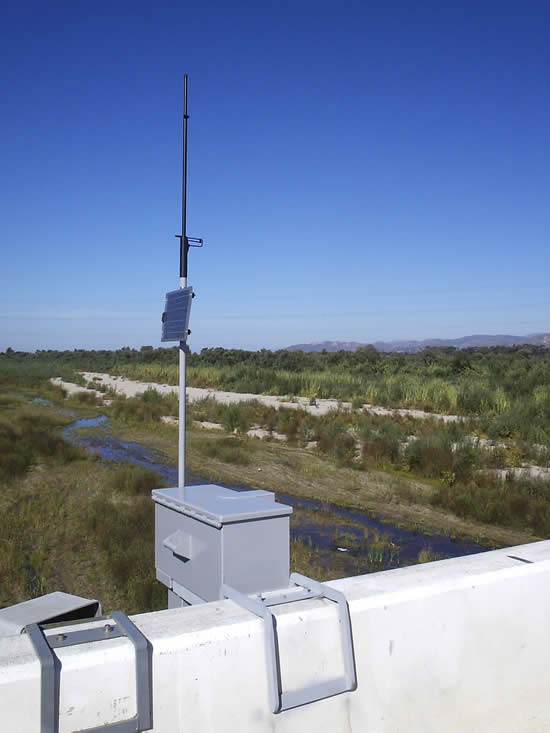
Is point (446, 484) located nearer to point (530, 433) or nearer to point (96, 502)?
point (530, 433)

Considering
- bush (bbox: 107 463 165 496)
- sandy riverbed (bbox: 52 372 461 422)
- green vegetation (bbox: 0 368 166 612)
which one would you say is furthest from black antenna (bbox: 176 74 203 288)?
sandy riverbed (bbox: 52 372 461 422)

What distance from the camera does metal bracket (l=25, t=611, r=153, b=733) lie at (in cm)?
215

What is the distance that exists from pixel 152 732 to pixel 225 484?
10767 mm

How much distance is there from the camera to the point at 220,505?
3.68 meters

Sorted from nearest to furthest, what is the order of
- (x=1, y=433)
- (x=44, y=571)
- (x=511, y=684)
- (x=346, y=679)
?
(x=346, y=679) → (x=511, y=684) → (x=44, y=571) → (x=1, y=433)

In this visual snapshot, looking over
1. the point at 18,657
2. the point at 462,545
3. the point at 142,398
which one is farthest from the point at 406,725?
the point at 142,398

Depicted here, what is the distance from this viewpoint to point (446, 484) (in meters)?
13.5

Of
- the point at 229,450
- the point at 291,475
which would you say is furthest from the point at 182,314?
the point at 229,450

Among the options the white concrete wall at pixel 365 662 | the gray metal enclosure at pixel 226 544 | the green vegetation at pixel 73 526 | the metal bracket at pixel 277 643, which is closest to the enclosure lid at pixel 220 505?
the gray metal enclosure at pixel 226 544

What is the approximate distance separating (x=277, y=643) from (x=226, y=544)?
838mm

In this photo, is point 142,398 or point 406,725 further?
point 142,398

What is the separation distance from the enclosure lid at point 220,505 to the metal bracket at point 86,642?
105cm

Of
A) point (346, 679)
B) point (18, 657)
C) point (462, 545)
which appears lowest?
point (462, 545)

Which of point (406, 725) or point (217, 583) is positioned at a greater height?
point (217, 583)
